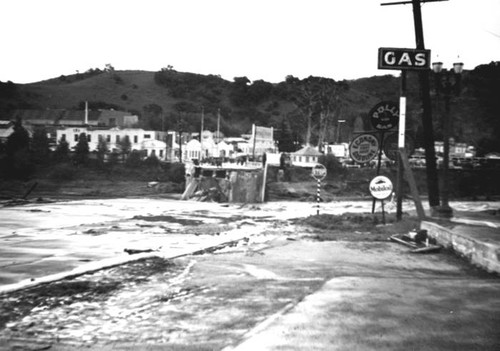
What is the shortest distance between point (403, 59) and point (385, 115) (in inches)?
95.4

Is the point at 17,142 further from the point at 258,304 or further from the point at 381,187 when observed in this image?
the point at 258,304

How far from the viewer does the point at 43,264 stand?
883cm

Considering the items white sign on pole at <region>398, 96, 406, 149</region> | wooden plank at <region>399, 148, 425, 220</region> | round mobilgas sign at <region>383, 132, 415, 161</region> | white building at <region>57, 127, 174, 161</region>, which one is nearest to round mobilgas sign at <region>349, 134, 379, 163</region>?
round mobilgas sign at <region>383, 132, 415, 161</region>

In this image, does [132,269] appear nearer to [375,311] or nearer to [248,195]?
[375,311]

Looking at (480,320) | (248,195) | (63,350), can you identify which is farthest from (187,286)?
(248,195)

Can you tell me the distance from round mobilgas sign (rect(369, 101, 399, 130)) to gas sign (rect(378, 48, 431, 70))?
1.98 m

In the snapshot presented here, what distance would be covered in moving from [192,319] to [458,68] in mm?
15520

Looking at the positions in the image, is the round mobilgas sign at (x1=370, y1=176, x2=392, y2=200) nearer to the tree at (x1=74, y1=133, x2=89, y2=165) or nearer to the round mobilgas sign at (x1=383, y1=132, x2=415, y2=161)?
the round mobilgas sign at (x1=383, y1=132, x2=415, y2=161)

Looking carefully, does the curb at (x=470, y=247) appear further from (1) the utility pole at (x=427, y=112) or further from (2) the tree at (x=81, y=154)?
(2) the tree at (x=81, y=154)

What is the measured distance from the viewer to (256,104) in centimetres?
17750

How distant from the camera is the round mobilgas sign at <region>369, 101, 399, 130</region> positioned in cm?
1622

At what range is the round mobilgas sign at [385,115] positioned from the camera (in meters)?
16.2

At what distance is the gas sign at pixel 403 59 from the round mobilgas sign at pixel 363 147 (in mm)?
3494

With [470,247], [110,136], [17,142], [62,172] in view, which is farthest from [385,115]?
[110,136]
